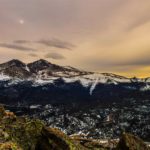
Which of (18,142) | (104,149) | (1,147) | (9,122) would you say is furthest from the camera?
(104,149)

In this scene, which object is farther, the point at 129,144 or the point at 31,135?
the point at 129,144

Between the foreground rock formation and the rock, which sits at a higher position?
the foreground rock formation

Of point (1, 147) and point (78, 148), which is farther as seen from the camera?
point (78, 148)

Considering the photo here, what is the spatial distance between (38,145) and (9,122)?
12.8 ft

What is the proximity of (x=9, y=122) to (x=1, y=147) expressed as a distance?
10.3 metres

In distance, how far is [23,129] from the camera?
40812 mm

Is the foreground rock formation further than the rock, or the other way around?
the rock

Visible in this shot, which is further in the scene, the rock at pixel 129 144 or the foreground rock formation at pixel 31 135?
the rock at pixel 129 144

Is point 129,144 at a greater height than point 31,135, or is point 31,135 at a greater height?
point 31,135

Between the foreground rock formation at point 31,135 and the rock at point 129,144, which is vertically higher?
the foreground rock formation at point 31,135

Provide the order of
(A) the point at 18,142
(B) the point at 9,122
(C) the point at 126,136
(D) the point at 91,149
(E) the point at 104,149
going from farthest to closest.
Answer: (C) the point at 126,136
(E) the point at 104,149
(D) the point at 91,149
(B) the point at 9,122
(A) the point at 18,142

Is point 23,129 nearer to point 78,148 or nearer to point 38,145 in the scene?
point 38,145

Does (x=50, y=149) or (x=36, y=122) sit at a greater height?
(x=36, y=122)

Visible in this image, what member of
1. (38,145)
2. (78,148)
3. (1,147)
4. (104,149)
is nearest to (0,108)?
(38,145)
